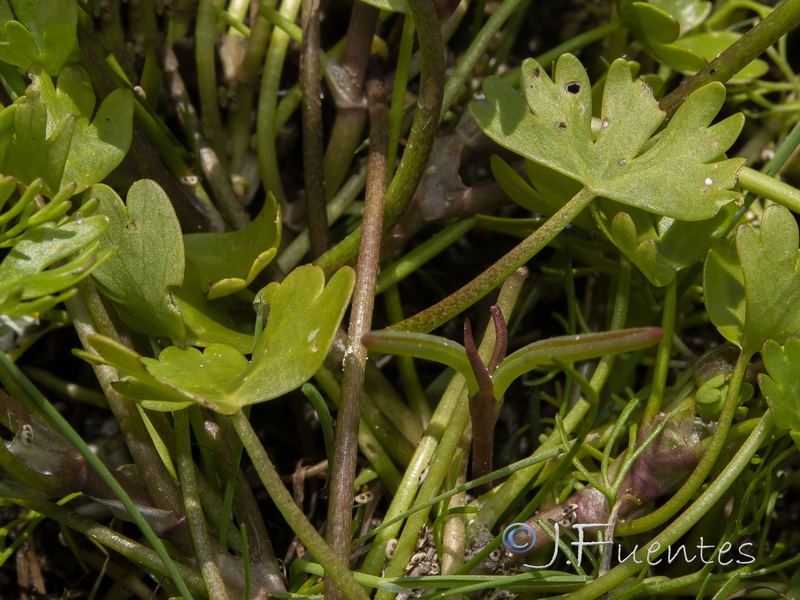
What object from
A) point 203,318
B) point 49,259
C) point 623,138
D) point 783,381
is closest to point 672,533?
point 783,381

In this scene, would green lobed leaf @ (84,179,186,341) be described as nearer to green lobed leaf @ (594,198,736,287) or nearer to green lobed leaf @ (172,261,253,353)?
green lobed leaf @ (172,261,253,353)

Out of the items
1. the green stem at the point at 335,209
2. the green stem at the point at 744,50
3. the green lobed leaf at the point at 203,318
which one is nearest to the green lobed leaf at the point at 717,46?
the green stem at the point at 744,50

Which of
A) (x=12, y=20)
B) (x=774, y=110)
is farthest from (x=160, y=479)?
(x=774, y=110)

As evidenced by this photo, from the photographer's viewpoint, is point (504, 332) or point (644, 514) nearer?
point (504, 332)

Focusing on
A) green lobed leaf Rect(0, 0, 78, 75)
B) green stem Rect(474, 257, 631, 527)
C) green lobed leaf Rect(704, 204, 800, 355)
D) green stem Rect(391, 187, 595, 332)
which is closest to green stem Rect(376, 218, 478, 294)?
green stem Rect(391, 187, 595, 332)

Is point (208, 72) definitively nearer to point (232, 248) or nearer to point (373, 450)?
point (232, 248)

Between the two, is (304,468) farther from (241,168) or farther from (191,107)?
(191,107)

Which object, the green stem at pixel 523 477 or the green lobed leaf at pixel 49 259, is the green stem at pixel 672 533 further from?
the green lobed leaf at pixel 49 259
